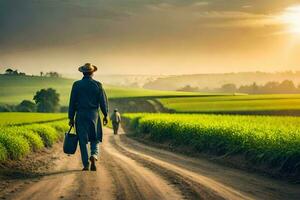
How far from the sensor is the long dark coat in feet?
47.6

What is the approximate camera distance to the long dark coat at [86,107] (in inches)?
571

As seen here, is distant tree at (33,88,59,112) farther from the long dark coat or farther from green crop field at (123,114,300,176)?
the long dark coat

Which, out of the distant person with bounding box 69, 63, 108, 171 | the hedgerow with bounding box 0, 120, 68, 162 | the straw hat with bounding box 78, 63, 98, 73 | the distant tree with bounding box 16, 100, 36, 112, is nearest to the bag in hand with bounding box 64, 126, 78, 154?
the distant person with bounding box 69, 63, 108, 171

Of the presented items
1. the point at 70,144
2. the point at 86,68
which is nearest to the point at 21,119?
the point at 70,144

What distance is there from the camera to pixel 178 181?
1141cm

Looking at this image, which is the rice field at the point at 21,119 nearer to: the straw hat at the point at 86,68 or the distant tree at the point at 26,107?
the straw hat at the point at 86,68

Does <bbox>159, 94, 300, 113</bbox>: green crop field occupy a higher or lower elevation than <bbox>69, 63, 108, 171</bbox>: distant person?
higher

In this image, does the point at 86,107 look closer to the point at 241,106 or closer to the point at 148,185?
the point at 148,185

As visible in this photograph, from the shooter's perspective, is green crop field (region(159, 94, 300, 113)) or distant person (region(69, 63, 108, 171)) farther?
green crop field (region(159, 94, 300, 113))

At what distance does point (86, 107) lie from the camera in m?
14.5

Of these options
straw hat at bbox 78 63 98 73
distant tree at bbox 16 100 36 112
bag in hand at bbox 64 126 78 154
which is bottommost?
bag in hand at bbox 64 126 78 154

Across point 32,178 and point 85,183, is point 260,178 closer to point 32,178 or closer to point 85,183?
point 85,183

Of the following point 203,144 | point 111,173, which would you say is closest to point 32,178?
point 111,173

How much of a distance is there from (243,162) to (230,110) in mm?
54396
